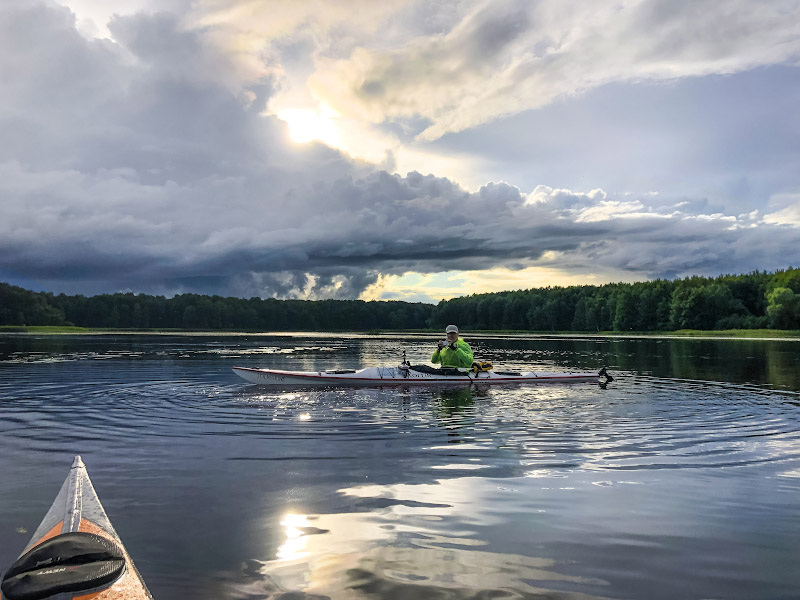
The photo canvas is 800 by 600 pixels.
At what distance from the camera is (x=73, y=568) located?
4.98 m

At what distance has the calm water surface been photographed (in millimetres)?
5746

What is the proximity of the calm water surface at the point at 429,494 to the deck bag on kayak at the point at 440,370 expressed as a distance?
4502 millimetres

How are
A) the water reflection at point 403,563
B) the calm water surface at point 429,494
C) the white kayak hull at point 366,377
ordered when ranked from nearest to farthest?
the water reflection at point 403,563, the calm water surface at point 429,494, the white kayak hull at point 366,377

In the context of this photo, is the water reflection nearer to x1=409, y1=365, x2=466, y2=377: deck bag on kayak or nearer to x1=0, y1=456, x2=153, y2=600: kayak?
x1=0, y1=456, x2=153, y2=600: kayak

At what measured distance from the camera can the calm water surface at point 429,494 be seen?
575 cm

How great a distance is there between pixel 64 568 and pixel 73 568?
0.23 ft

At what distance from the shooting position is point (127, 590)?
485 centimetres

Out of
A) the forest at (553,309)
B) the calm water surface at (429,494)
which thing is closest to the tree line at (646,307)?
the forest at (553,309)

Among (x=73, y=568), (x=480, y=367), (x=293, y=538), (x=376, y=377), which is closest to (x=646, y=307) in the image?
(x=480, y=367)

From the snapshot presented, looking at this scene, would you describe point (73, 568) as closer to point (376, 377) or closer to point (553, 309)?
point (376, 377)

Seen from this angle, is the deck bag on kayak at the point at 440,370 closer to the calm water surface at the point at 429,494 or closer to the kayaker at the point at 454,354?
the kayaker at the point at 454,354

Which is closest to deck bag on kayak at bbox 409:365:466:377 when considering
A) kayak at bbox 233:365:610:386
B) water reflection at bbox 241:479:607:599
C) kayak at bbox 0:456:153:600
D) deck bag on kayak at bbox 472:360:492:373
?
kayak at bbox 233:365:610:386

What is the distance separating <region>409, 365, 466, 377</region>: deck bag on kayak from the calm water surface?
4.50 meters

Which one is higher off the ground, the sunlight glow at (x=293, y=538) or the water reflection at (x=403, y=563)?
the sunlight glow at (x=293, y=538)
